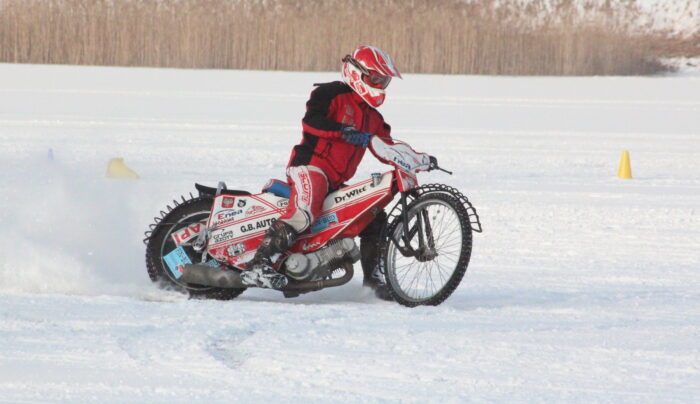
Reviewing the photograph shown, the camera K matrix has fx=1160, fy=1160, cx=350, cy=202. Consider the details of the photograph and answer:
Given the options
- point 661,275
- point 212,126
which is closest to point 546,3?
point 212,126

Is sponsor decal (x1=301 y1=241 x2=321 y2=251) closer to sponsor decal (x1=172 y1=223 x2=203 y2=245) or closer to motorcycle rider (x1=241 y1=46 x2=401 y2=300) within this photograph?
motorcycle rider (x1=241 y1=46 x2=401 y2=300)

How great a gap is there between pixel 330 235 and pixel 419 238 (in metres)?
0.52

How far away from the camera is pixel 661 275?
7949 millimetres

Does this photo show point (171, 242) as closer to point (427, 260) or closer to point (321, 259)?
point (321, 259)

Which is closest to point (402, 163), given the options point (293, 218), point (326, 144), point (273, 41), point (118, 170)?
point (326, 144)

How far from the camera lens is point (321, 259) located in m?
6.83

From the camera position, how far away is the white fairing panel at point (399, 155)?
21.6ft

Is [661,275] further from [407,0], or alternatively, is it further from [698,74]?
[407,0]

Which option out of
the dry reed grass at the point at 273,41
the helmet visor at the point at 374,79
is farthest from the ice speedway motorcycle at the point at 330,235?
the dry reed grass at the point at 273,41

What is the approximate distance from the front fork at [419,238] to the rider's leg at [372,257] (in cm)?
26

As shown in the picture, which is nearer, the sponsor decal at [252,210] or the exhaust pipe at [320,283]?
the exhaust pipe at [320,283]

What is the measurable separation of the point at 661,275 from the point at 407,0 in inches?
1212

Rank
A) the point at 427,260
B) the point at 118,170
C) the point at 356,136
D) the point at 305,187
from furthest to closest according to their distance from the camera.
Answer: the point at 118,170 → the point at 427,260 → the point at 305,187 → the point at 356,136

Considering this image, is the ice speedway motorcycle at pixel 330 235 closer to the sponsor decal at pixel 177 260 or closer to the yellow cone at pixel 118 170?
the sponsor decal at pixel 177 260
